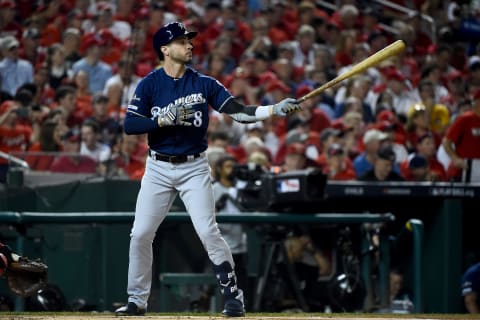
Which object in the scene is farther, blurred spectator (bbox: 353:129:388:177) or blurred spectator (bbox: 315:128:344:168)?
blurred spectator (bbox: 315:128:344:168)

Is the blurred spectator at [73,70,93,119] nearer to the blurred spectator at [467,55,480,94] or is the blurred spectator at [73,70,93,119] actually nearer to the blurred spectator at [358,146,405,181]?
the blurred spectator at [358,146,405,181]

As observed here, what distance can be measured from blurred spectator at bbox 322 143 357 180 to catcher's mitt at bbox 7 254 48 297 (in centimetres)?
459

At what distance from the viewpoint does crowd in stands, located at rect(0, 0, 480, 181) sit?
11.2m

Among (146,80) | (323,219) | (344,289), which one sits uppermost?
(146,80)

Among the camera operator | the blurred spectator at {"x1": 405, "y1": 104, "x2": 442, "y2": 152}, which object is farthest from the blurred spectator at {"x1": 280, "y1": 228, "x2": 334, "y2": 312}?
the blurred spectator at {"x1": 405, "y1": 104, "x2": 442, "y2": 152}

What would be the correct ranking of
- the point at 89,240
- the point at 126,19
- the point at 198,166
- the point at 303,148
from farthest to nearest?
1. the point at 126,19
2. the point at 303,148
3. the point at 89,240
4. the point at 198,166

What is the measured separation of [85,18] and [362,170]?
5038mm

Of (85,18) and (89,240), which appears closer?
(89,240)

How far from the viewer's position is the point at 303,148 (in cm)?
1109

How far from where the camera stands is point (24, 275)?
7.08 metres

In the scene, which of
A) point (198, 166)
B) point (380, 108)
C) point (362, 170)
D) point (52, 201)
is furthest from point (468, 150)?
point (198, 166)

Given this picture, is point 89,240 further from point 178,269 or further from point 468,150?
point 468,150

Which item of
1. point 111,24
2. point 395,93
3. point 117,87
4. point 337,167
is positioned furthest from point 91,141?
point 395,93

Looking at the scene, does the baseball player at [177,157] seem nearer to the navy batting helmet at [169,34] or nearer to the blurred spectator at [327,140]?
the navy batting helmet at [169,34]
